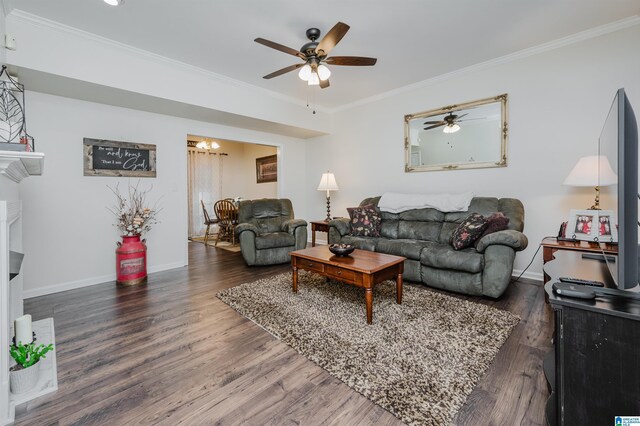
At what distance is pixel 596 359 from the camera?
2.87 ft

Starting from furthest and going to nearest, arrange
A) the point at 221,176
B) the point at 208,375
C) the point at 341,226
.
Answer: the point at 221,176 < the point at 341,226 < the point at 208,375

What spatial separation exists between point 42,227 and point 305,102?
398 centimetres

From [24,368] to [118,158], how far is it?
2.80 meters

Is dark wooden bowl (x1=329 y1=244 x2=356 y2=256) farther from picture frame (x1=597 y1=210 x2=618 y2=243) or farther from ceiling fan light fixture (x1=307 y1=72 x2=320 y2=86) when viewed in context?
picture frame (x1=597 y1=210 x2=618 y2=243)

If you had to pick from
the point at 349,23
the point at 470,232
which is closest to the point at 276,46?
the point at 349,23

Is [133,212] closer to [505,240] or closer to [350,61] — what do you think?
[350,61]

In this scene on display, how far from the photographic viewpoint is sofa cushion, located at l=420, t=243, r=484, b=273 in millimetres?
2785

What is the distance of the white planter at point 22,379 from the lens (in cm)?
148

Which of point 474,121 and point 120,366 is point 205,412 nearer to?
point 120,366

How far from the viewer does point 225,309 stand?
2621mm

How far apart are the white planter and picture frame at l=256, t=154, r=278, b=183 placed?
18.7 feet

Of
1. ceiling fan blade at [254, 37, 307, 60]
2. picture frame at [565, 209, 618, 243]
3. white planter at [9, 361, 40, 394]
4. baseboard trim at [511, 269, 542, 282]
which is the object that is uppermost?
ceiling fan blade at [254, 37, 307, 60]

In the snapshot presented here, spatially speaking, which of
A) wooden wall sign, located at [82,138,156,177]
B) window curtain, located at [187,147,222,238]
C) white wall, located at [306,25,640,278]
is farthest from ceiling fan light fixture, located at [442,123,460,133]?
window curtain, located at [187,147,222,238]

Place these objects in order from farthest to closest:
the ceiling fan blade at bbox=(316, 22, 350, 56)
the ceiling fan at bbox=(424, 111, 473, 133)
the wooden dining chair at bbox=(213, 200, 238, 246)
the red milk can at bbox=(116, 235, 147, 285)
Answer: the wooden dining chair at bbox=(213, 200, 238, 246) → the ceiling fan at bbox=(424, 111, 473, 133) → the red milk can at bbox=(116, 235, 147, 285) → the ceiling fan blade at bbox=(316, 22, 350, 56)
